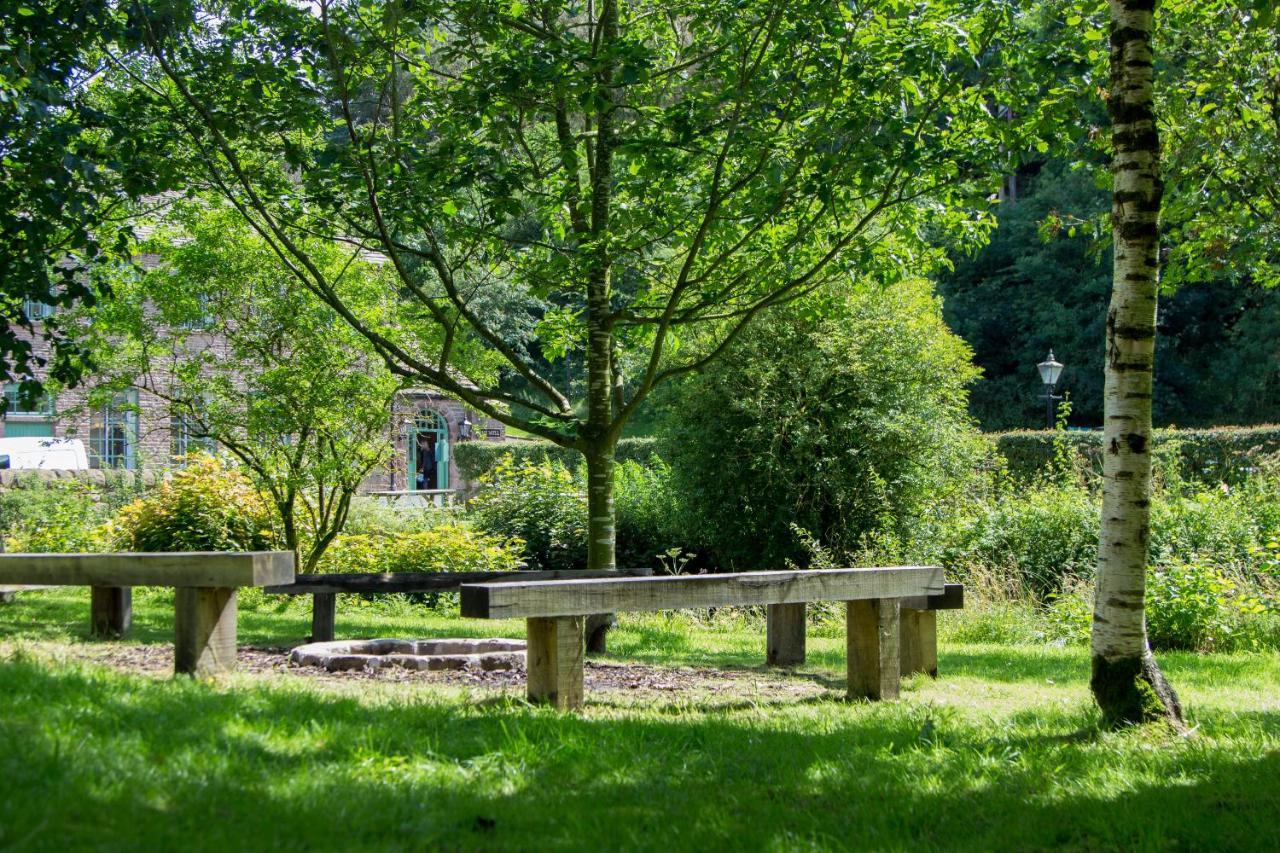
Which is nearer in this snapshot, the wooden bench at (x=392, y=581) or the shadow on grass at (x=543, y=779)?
the shadow on grass at (x=543, y=779)

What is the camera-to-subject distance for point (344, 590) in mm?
9469

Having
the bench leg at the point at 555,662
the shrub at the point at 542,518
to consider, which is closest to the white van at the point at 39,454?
the shrub at the point at 542,518

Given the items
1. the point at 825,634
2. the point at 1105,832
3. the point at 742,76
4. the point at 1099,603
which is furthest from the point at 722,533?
the point at 1105,832

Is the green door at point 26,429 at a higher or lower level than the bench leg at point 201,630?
higher

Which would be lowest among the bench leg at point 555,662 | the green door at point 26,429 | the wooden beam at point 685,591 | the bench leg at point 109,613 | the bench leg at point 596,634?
the bench leg at point 596,634

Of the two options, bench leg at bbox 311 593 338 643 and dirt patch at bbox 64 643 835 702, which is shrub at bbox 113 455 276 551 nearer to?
bench leg at bbox 311 593 338 643

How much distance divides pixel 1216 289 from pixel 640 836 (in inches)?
1619

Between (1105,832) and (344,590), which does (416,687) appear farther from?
(1105,832)

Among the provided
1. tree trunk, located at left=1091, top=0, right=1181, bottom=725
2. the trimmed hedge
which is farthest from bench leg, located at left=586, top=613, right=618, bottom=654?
the trimmed hedge

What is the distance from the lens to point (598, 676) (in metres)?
8.23

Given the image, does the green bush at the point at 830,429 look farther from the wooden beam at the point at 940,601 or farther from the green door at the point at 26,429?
the green door at the point at 26,429

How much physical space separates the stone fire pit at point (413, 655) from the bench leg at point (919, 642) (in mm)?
2689

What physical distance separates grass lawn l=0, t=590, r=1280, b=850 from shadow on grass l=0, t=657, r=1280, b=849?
12 mm

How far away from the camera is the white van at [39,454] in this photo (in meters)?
28.2
